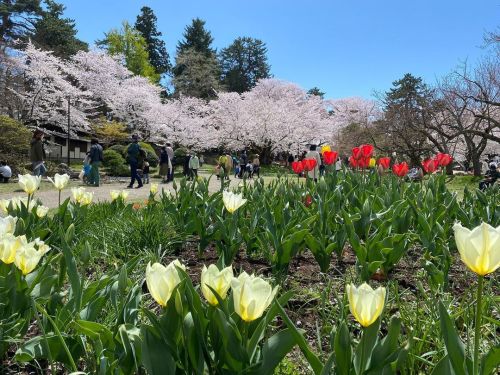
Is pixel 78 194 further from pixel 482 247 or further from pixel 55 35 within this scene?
pixel 55 35

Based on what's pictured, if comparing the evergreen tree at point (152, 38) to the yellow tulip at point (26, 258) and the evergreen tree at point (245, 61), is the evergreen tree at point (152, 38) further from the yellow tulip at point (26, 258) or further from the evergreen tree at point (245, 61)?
the yellow tulip at point (26, 258)

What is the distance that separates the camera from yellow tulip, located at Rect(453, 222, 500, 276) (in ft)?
3.06

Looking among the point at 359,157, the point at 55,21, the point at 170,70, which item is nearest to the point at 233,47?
the point at 170,70

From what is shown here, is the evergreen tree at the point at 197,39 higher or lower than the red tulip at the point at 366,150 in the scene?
higher

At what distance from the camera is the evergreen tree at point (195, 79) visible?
42.5 m

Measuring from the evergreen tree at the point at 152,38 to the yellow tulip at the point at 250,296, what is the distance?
4918 cm

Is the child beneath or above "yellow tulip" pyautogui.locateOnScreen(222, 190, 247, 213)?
beneath

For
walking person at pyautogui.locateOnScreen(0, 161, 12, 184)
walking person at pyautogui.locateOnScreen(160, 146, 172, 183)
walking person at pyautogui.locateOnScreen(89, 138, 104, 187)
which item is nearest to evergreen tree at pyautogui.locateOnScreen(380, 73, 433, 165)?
walking person at pyautogui.locateOnScreen(160, 146, 172, 183)

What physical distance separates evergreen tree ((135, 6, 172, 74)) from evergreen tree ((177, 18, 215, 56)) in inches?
84.4

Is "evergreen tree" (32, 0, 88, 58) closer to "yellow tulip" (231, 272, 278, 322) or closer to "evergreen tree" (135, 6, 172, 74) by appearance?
"evergreen tree" (135, 6, 172, 74)

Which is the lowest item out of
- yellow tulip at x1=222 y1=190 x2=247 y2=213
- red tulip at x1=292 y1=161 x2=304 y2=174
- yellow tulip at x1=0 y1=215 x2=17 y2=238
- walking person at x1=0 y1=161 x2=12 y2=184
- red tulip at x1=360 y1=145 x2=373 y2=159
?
walking person at x1=0 y1=161 x2=12 y2=184

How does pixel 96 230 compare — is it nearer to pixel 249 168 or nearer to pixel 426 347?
pixel 426 347

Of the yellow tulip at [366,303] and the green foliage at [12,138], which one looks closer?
the yellow tulip at [366,303]

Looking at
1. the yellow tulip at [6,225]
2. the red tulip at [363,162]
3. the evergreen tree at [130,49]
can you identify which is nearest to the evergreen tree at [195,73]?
the evergreen tree at [130,49]
